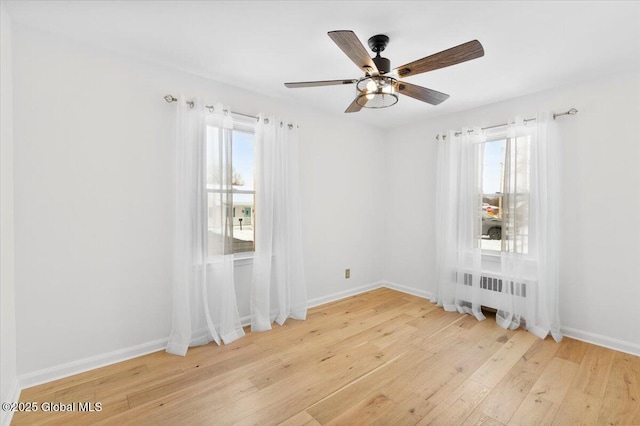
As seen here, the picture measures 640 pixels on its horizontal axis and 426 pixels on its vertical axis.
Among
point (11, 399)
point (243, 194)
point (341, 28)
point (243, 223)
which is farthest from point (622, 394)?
point (11, 399)

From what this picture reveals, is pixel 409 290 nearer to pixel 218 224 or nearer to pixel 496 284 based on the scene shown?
pixel 496 284

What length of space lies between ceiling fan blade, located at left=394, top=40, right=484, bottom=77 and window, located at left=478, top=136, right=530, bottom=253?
187 cm

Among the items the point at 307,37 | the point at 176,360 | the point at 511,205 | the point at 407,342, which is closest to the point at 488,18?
the point at 307,37

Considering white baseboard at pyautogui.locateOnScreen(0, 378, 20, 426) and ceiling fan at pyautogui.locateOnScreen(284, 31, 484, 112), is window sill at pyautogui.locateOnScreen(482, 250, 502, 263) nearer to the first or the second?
ceiling fan at pyautogui.locateOnScreen(284, 31, 484, 112)

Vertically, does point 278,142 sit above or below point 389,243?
above

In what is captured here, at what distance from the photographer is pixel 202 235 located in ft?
8.87

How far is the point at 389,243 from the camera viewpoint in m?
4.66

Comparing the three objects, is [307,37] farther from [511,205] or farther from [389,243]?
[389,243]

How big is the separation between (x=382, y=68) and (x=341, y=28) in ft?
1.31

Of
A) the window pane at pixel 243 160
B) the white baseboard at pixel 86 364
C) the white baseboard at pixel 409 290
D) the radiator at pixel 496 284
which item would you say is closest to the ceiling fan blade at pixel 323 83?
the window pane at pixel 243 160

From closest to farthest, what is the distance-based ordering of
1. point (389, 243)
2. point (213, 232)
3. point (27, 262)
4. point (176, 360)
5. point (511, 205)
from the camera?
point (27, 262) < point (176, 360) < point (213, 232) < point (511, 205) < point (389, 243)

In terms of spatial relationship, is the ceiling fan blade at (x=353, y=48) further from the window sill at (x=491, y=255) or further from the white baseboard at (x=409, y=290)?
the white baseboard at (x=409, y=290)

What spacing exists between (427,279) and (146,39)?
13.4 feet

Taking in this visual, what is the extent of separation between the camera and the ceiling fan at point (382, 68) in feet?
5.56
